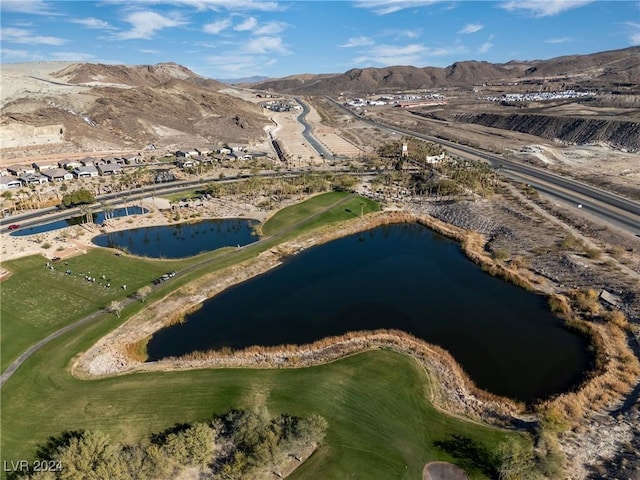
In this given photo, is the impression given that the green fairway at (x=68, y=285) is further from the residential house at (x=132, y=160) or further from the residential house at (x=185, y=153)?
the residential house at (x=185, y=153)

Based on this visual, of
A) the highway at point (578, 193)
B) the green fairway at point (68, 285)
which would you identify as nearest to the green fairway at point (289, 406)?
the green fairway at point (68, 285)

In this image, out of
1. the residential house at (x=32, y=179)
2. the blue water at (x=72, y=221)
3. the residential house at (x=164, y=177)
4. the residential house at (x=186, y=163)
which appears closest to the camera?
the blue water at (x=72, y=221)

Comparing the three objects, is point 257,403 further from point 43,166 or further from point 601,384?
point 43,166

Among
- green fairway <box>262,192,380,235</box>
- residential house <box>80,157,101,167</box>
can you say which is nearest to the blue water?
green fairway <box>262,192,380,235</box>

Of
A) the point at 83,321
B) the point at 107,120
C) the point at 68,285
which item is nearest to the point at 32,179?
the point at 107,120

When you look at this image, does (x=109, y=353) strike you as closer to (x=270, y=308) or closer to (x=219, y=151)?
(x=270, y=308)

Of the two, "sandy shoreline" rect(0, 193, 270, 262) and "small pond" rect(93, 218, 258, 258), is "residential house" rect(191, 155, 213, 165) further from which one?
"small pond" rect(93, 218, 258, 258)

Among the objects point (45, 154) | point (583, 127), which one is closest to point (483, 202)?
point (583, 127)
